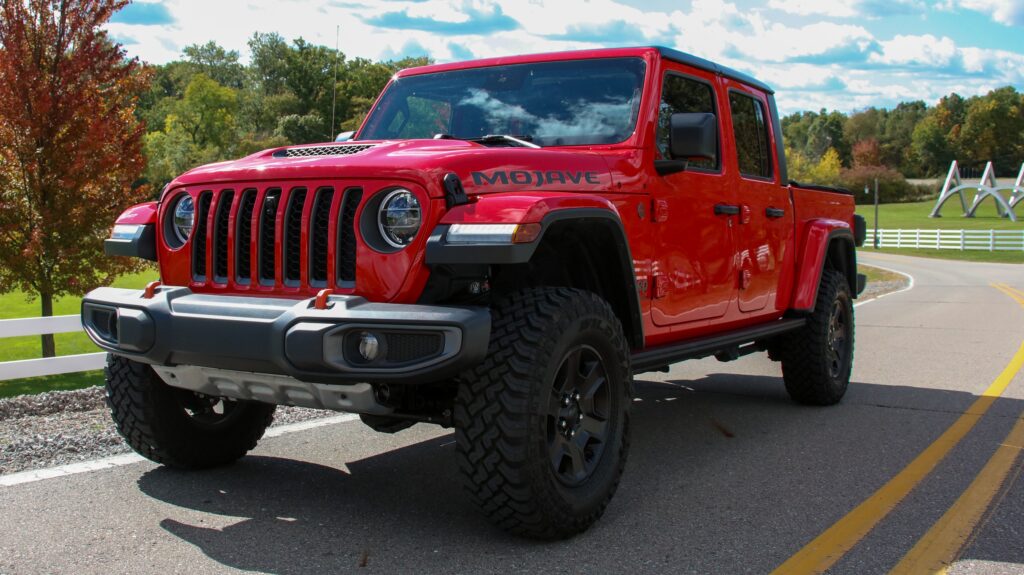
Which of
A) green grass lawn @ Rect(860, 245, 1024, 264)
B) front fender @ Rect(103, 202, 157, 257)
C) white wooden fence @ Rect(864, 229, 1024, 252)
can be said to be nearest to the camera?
front fender @ Rect(103, 202, 157, 257)

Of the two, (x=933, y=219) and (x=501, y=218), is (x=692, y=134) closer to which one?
(x=501, y=218)

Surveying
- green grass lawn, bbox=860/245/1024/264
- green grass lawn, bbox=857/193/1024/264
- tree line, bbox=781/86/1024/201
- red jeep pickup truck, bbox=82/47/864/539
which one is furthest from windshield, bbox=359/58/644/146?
tree line, bbox=781/86/1024/201

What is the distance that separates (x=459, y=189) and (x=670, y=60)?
205 centimetres

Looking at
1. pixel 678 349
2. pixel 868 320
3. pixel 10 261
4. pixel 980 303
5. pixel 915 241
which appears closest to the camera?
pixel 678 349

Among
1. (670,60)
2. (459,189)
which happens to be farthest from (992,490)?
(459,189)

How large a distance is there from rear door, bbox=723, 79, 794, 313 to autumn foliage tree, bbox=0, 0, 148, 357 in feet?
26.9

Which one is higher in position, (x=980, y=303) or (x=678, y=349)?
(x=678, y=349)

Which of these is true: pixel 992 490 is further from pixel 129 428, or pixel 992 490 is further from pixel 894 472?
pixel 129 428

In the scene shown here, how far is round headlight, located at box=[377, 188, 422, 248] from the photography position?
3822mm

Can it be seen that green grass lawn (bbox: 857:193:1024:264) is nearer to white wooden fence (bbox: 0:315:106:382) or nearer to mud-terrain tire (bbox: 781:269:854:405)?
mud-terrain tire (bbox: 781:269:854:405)

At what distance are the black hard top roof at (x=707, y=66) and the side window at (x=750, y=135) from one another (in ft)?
0.36

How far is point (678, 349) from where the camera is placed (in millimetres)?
5152

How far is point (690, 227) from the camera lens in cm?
521

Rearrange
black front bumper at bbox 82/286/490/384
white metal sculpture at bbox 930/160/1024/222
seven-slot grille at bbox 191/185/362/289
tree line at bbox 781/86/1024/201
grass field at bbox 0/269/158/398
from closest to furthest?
1. black front bumper at bbox 82/286/490/384
2. seven-slot grille at bbox 191/185/362/289
3. grass field at bbox 0/269/158/398
4. white metal sculpture at bbox 930/160/1024/222
5. tree line at bbox 781/86/1024/201
